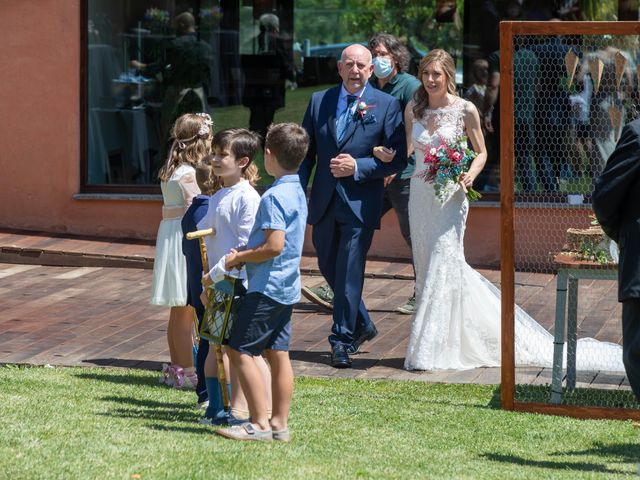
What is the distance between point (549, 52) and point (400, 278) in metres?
4.76

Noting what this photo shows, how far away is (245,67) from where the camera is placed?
1357 centimetres

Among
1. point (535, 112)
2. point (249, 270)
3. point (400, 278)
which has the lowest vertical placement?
point (400, 278)

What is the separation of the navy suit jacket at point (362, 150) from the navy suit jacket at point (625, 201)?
269cm

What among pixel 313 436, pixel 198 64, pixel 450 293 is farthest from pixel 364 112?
pixel 198 64

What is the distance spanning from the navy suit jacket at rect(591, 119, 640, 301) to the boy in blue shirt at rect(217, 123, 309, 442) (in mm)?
1435

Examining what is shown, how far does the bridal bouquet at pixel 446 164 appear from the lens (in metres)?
8.42

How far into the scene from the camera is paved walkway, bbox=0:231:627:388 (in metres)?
8.60

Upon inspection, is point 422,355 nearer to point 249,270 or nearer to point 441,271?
point 441,271

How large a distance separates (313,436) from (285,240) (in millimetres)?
1059

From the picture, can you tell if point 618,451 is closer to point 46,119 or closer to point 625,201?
point 625,201

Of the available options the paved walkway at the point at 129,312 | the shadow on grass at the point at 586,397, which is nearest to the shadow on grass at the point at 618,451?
the shadow on grass at the point at 586,397

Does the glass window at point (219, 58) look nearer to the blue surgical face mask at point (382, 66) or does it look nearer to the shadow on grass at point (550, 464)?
the blue surgical face mask at point (382, 66)

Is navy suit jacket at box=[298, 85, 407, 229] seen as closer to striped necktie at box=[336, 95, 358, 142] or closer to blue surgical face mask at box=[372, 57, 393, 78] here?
striped necktie at box=[336, 95, 358, 142]

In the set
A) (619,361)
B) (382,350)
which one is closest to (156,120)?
(382,350)
